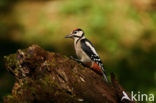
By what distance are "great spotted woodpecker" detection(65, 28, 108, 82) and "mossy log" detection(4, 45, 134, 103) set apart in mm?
401

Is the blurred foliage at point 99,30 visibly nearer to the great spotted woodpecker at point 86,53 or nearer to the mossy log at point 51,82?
the great spotted woodpecker at point 86,53

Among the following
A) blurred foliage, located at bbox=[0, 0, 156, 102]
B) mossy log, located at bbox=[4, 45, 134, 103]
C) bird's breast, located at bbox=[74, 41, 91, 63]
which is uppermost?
blurred foliage, located at bbox=[0, 0, 156, 102]

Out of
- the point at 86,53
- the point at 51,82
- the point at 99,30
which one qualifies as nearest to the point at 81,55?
the point at 86,53

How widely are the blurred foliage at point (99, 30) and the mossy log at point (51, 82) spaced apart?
240cm

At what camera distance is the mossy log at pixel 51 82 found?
3381 millimetres

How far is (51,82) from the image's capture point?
3387 millimetres

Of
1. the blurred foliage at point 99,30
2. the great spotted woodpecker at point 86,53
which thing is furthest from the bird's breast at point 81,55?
the blurred foliage at point 99,30

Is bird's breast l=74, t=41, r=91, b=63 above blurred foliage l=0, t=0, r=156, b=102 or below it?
below

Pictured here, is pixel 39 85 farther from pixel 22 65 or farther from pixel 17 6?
pixel 17 6

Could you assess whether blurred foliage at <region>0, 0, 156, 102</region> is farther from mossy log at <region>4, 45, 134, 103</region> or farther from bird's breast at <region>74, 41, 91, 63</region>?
mossy log at <region>4, 45, 134, 103</region>

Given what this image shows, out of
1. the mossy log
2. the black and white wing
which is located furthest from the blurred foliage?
the mossy log

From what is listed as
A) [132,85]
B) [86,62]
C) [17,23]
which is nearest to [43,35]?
[17,23]

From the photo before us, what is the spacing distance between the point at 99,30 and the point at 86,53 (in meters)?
3.78

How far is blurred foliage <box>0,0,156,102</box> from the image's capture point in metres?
6.55
